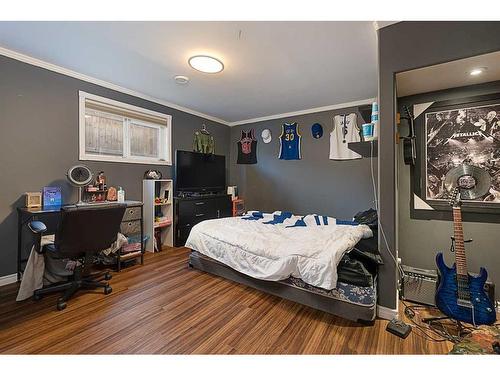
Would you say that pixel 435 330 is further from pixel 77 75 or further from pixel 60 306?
pixel 77 75

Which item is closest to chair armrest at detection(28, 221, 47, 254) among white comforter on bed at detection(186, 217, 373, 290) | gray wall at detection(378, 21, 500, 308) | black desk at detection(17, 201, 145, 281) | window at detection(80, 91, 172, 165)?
black desk at detection(17, 201, 145, 281)

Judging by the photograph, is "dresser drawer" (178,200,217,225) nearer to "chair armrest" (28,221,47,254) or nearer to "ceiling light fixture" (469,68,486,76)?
"chair armrest" (28,221,47,254)

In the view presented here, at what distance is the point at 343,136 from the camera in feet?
13.3

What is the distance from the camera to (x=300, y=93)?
11.6 ft

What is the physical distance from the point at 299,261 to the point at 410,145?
173 cm

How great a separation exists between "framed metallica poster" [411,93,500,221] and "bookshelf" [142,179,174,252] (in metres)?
3.51

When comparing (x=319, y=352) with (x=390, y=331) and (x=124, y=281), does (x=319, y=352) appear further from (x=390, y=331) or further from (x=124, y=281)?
(x=124, y=281)

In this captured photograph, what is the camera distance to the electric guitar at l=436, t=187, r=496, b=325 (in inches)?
66.5

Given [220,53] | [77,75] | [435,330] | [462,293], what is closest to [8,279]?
[77,75]

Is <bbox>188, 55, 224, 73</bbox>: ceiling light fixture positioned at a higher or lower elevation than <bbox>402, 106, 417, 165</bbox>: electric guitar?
higher
